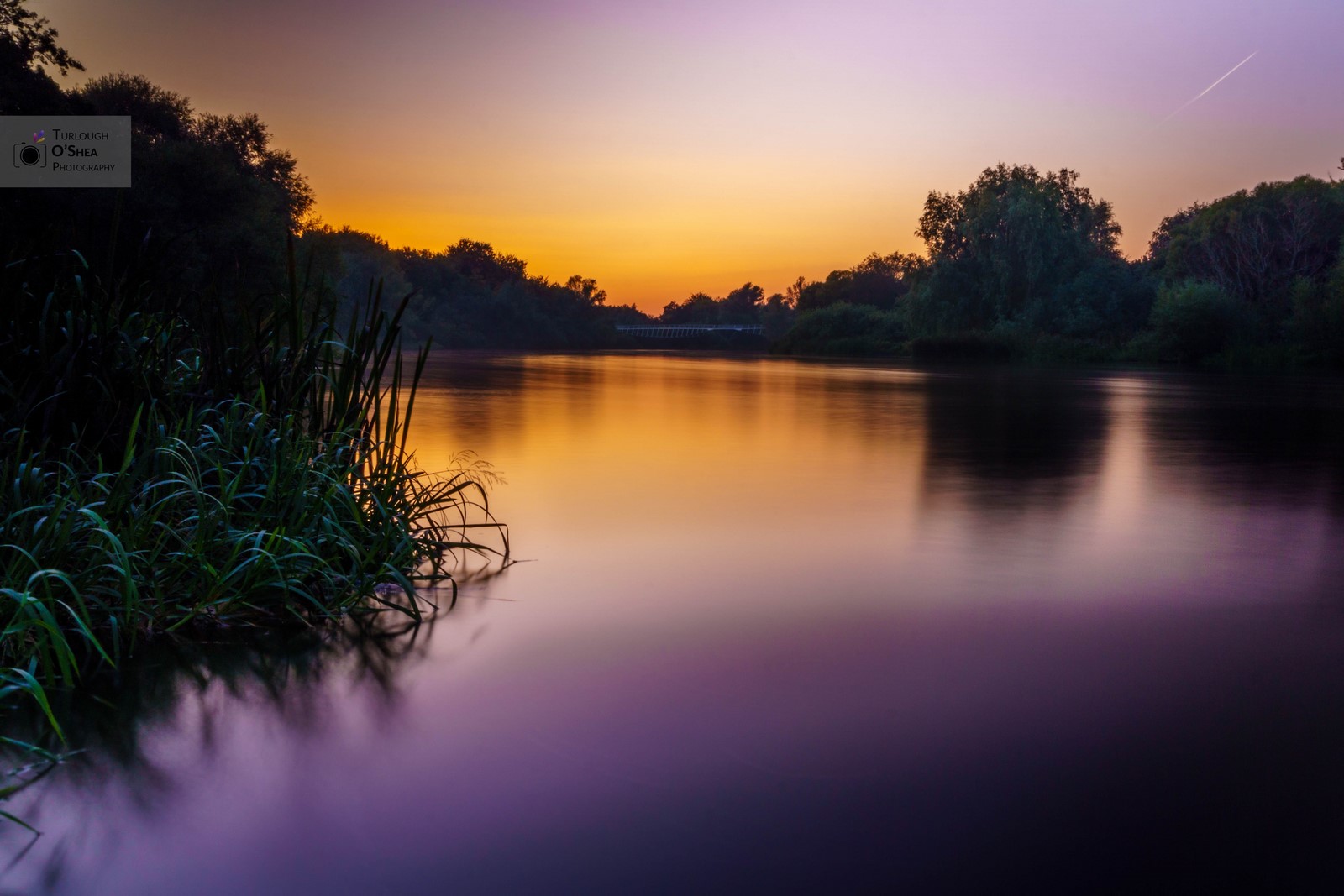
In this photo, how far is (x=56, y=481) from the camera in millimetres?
4203

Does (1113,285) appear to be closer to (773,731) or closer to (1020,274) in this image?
(1020,274)

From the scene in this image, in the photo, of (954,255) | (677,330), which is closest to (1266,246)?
(954,255)

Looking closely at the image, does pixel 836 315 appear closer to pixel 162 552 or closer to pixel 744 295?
pixel 162 552

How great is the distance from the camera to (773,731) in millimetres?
3023

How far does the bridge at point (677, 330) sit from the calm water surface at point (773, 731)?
363 feet

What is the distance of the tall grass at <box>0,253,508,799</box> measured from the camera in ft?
11.8

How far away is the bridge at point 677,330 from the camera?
4579 inches

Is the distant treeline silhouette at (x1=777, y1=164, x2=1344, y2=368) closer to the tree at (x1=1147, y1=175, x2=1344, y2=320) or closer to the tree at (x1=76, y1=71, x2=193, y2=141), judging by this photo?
the tree at (x1=1147, y1=175, x2=1344, y2=320)

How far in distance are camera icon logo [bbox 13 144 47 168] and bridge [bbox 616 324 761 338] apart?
9727cm

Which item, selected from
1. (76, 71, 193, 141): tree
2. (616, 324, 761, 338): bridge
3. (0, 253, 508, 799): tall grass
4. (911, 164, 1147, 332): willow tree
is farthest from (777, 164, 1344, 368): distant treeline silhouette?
(616, 324, 761, 338): bridge

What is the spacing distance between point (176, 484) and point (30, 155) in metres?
19.8

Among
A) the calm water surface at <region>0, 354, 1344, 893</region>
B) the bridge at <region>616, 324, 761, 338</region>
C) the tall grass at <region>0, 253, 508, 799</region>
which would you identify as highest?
the bridge at <region>616, 324, 761, 338</region>

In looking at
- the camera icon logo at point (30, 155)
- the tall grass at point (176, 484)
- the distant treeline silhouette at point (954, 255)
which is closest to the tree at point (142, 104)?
the distant treeline silhouette at point (954, 255)

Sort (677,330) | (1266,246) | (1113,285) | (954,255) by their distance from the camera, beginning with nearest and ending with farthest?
(1266,246) < (1113,285) < (954,255) < (677,330)
